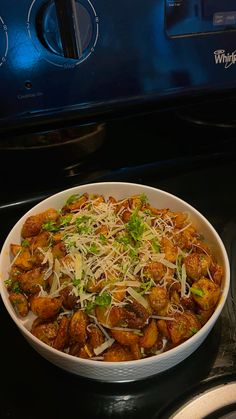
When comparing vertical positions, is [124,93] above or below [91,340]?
above

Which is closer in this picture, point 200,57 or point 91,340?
point 91,340

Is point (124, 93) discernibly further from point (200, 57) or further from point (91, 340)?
point (91, 340)

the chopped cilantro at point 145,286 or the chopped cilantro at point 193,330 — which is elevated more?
the chopped cilantro at point 145,286

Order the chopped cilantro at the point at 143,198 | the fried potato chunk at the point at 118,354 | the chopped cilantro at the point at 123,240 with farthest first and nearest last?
the chopped cilantro at the point at 143,198 < the chopped cilantro at the point at 123,240 < the fried potato chunk at the point at 118,354

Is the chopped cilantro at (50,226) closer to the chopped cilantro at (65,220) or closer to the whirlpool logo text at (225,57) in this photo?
the chopped cilantro at (65,220)

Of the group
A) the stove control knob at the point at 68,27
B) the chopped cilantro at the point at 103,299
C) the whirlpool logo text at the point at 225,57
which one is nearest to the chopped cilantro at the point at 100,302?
the chopped cilantro at the point at 103,299

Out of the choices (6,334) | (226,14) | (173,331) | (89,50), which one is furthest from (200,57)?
(6,334)
